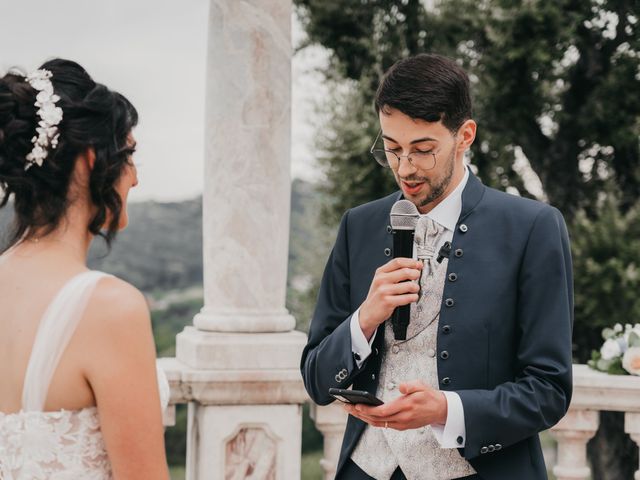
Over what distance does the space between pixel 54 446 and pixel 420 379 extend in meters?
1.02

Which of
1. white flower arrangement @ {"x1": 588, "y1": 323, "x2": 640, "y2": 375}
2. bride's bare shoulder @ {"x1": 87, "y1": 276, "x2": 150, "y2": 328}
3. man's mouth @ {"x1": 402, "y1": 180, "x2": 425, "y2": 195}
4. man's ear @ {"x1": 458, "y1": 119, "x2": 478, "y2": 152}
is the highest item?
man's ear @ {"x1": 458, "y1": 119, "x2": 478, "y2": 152}

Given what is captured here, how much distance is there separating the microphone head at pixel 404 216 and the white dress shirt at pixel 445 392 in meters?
0.15

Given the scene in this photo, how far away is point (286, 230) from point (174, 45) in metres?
12.5

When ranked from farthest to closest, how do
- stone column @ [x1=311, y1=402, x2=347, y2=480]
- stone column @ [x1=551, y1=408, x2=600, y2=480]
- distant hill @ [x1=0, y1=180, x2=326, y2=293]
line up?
distant hill @ [x1=0, y1=180, x2=326, y2=293] < stone column @ [x1=311, y1=402, x2=347, y2=480] < stone column @ [x1=551, y1=408, x2=600, y2=480]

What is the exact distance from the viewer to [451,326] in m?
2.33

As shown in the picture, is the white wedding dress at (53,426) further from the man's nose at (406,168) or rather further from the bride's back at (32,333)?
the man's nose at (406,168)

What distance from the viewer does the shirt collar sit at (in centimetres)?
250

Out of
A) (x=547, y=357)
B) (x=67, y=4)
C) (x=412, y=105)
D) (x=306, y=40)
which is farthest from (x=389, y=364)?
(x=67, y=4)

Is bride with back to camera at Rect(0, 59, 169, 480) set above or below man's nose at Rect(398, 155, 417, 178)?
below

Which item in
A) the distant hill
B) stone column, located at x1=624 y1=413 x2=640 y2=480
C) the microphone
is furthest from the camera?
the distant hill

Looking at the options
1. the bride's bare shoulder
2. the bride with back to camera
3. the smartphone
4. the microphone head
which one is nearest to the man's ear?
the microphone head

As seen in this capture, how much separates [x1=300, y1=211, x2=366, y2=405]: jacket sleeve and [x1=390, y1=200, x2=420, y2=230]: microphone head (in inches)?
12.5

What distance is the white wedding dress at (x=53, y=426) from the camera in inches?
75.8

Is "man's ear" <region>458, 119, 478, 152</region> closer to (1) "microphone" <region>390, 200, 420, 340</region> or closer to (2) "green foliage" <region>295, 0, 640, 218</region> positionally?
(1) "microphone" <region>390, 200, 420, 340</region>
